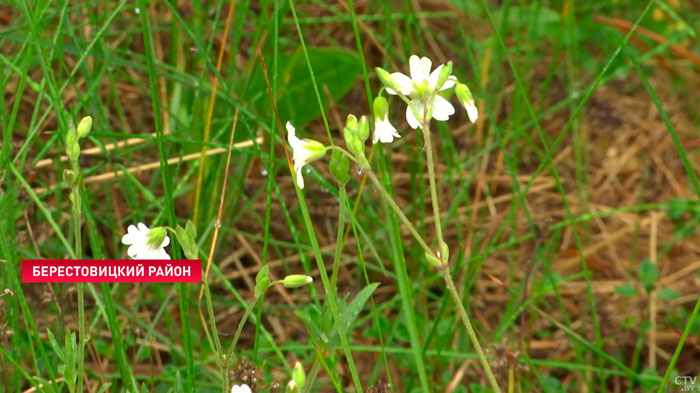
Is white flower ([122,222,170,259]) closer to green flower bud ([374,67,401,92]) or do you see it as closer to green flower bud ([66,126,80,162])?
green flower bud ([66,126,80,162])

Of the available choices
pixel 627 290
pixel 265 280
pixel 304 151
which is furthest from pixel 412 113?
pixel 627 290

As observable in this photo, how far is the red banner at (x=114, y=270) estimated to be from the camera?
1.11 meters

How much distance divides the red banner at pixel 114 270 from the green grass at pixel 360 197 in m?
0.08

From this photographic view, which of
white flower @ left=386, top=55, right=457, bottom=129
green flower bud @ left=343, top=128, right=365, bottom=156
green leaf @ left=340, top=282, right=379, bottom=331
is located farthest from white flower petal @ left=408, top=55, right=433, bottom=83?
green leaf @ left=340, top=282, right=379, bottom=331

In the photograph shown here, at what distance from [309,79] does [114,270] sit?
1.01 m

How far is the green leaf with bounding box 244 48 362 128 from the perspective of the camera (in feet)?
6.97

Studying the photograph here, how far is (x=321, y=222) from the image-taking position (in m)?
2.17

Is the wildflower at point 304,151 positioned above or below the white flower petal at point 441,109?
below

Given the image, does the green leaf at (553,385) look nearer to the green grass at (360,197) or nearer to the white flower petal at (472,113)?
the green grass at (360,197)

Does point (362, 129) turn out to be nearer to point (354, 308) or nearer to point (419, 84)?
point (419, 84)

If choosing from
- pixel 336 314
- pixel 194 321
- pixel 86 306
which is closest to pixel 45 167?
pixel 86 306

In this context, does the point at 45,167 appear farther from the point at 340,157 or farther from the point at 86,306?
the point at 340,157

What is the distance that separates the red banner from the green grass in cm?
8

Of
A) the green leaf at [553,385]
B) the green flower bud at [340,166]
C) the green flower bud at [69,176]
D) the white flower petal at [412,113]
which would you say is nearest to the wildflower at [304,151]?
the green flower bud at [340,166]
